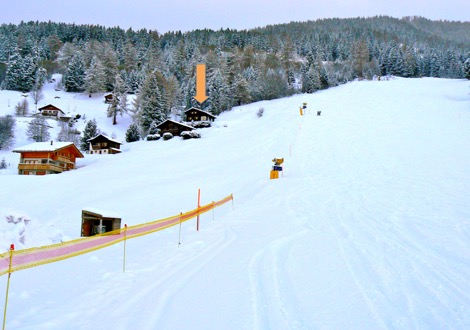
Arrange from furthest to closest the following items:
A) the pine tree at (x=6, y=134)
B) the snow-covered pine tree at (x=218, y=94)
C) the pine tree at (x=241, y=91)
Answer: the pine tree at (x=241, y=91) < the snow-covered pine tree at (x=218, y=94) < the pine tree at (x=6, y=134)

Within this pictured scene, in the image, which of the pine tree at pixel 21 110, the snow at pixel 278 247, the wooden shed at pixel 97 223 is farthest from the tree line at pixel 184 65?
the wooden shed at pixel 97 223

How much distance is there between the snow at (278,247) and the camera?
4938 millimetres

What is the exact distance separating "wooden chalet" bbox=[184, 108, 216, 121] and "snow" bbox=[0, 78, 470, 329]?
3524cm

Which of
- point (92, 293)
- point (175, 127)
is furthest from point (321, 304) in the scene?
point (175, 127)

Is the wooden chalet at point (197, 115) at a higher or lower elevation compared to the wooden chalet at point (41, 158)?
higher

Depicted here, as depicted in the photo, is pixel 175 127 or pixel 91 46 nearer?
pixel 175 127

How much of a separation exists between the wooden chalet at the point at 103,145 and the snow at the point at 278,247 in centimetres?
2307

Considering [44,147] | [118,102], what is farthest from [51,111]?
[44,147]

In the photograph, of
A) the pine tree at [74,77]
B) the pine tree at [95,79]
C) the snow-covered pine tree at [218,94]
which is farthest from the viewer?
the pine tree at [74,77]

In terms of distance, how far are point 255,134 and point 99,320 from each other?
37.6 m

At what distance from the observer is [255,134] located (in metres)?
41.7

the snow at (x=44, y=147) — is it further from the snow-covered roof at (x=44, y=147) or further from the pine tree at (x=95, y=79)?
the pine tree at (x=95, y=79)

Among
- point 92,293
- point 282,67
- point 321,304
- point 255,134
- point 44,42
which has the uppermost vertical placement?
point 44,42

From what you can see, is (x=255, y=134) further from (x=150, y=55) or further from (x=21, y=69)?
(x=150, y=55)
